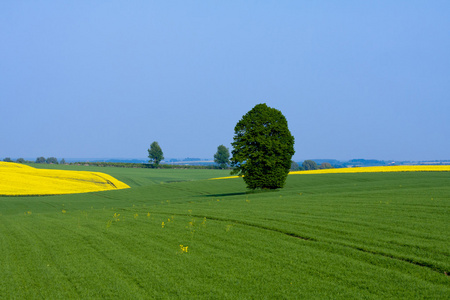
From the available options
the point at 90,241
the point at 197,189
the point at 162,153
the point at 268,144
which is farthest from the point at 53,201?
the point at 162,153

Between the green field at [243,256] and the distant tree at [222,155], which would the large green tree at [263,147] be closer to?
the green field at [243,256]

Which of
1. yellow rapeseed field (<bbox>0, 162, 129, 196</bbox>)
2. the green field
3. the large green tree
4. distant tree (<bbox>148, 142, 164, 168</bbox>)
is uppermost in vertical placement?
distant tree (<bbox>148, 142, 164, 168</bbox>)

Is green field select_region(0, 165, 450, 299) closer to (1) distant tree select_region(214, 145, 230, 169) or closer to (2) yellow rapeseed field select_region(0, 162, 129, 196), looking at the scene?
(2) yellow rapeseed field select_region(0, 162, 129, 196)

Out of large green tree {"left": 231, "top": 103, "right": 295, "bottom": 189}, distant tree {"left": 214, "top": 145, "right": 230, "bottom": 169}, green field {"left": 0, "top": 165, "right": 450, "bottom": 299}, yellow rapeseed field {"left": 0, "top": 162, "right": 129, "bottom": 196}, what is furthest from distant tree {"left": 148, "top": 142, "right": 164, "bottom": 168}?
green field {"left": 0, "top": 165, "right": 450, "bottom": 299}

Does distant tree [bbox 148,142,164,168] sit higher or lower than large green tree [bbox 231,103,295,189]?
higher

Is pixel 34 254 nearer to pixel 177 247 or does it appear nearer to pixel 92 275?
pixel 92 275

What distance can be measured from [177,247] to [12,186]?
4645 centimetres

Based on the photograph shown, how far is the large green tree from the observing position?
4031 centimetres

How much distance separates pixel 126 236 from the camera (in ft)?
49.2

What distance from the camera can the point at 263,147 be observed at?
133 feet

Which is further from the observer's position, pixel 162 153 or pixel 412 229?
pixel 162 153

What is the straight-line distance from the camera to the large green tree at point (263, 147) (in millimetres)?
40312

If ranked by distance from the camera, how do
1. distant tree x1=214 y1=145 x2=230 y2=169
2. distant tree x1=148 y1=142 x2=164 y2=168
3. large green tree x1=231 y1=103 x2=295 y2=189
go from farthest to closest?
distant tree x1=214 y1=145 x2=230 y2=169 < distant tree x1=148 y1=142 x2=164 y2=168 < large green tree x1=231 y1=103 x2=295 y2=189

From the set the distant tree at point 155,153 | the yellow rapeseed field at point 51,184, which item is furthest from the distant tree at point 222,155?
the yellow rapeseed field at point 51,184
